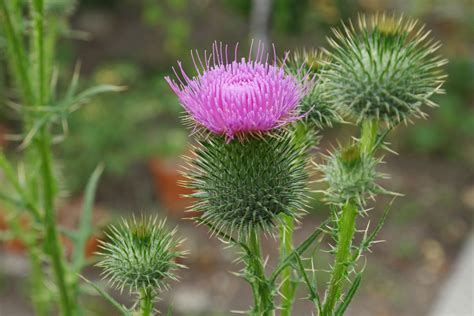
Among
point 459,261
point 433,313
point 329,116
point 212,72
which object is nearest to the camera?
point 212,72

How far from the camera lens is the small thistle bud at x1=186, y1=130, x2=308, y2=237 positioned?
151 cm

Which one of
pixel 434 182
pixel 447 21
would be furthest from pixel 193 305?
pixel 447 21

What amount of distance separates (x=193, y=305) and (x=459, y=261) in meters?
1.90

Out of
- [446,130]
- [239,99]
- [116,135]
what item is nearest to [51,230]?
[239,99]

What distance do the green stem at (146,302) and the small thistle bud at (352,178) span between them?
424mm

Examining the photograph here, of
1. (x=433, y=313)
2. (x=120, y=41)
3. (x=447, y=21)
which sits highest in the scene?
(x=447, y=21)

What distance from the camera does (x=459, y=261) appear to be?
5.02 metres

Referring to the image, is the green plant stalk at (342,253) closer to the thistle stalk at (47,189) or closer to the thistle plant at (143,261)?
the thistle plant at (143,261)

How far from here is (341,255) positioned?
1466mm

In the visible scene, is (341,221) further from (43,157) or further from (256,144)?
(43,157)

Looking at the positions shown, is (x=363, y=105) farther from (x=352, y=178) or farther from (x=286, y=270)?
(x=286, y=270)

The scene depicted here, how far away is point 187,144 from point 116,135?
36.6 inches

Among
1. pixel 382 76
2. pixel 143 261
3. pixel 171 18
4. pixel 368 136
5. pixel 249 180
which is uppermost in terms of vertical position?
pixel 171 18

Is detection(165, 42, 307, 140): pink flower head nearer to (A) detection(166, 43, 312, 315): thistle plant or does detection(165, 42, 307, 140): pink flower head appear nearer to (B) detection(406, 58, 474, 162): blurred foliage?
(A) detection(166, 43, 312, 315): thistle plant
